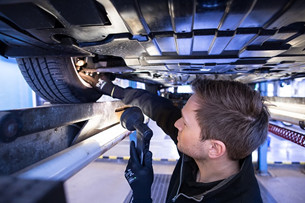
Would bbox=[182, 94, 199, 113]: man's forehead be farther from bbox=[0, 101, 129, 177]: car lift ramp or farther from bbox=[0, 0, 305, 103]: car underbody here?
bbox=[0, 101, 129, 177]: car lift ramp

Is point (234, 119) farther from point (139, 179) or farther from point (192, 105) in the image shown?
point (139, 179)

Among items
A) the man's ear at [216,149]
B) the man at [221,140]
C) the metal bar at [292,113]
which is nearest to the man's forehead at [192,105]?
the man at [221,140]

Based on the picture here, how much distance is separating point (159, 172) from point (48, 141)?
2.66 meters

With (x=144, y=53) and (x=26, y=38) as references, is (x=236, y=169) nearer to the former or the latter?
(x=144, y=53)

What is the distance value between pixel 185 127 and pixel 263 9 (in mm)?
518

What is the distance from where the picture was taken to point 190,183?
0.84 meters

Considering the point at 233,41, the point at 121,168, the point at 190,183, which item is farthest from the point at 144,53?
the point at 121,168

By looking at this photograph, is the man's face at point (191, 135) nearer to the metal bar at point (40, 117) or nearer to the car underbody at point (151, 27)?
the car underbody at point (151, 27)

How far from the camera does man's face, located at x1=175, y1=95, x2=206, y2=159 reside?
2.60 ft

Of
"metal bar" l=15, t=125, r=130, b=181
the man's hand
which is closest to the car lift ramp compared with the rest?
"metal bar" l=15, t=125, r=130, b=181

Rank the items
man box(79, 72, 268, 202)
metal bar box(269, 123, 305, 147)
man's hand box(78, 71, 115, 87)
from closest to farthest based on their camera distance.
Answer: man box(79, 72, 268, 202), man's hand box(78, 71, 115, 87), metal bar box(269, 123, 305, 147)

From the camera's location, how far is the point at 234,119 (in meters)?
0.74

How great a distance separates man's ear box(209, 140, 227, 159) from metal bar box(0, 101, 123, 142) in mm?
655

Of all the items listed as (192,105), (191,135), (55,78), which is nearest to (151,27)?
(192,105)
